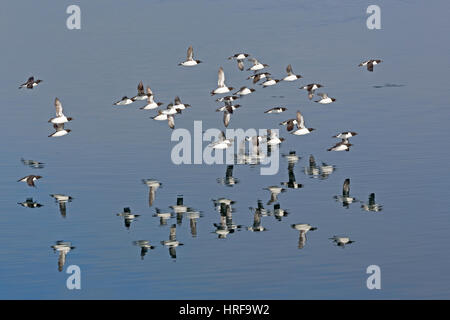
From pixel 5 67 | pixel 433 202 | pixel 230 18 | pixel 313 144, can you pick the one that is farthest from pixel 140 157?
pixel 230 18

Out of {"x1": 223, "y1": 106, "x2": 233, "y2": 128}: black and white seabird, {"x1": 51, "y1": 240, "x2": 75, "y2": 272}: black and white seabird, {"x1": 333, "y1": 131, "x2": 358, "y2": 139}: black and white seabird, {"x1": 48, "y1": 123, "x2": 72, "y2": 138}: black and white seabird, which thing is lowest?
{"x1": 51, "y1": 240, "x2": 75, "y2": 272}: black and white seabird

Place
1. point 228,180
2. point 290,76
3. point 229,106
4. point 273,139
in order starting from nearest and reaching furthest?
point 228,180 → point 273,139 → point 229,106 → point 290,76

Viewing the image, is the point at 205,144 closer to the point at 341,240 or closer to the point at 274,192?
the point at 274,192

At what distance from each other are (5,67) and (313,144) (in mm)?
24121

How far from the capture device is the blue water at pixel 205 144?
43.1m

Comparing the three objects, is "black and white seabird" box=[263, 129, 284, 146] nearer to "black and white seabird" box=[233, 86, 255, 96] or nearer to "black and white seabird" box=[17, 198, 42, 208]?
"black and white seabird" box=[233, 86, 255, 96]

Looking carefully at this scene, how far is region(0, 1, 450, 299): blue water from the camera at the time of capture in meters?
43.1

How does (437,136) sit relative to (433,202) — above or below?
above

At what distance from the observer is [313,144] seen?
59.7 m

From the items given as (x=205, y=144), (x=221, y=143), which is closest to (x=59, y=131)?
(x=205, y=144)

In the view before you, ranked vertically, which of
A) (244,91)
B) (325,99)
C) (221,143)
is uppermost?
(244,91)

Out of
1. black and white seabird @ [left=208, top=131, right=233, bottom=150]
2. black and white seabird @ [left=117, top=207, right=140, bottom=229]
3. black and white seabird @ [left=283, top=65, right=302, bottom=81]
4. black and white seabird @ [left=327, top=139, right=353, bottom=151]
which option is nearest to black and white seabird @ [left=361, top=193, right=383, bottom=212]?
black and white seabird @ [left=327, top=139, right=353, bottom=151]

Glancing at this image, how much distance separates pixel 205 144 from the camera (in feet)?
195

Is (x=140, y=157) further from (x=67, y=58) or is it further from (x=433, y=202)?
(x=67, y=58)
